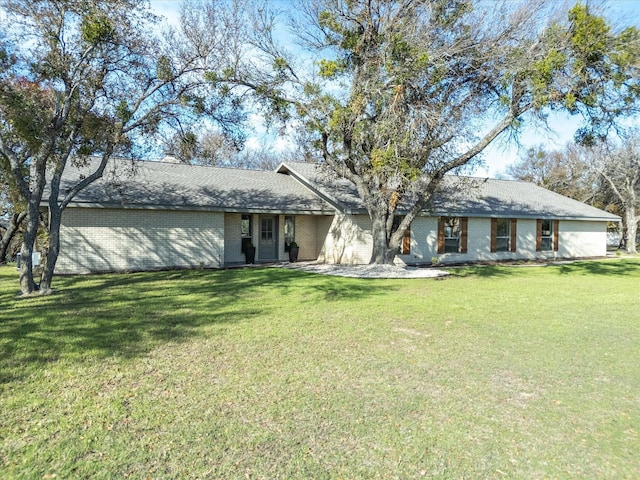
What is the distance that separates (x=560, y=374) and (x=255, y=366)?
357cm

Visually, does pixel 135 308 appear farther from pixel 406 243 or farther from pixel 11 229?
pixel 11 229

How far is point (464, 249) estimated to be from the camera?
22422 millimetres

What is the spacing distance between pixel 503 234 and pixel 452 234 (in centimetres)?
356

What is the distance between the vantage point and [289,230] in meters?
20.7

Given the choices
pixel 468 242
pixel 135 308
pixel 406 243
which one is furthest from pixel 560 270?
pixel 135 308

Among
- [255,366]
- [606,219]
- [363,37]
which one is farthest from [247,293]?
[606,219]

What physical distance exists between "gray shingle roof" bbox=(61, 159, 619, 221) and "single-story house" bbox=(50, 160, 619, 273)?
0.17 feet

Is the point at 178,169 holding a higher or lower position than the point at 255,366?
higher

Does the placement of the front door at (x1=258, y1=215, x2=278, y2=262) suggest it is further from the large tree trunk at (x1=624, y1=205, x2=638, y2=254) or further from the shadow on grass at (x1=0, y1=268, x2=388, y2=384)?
the large tree trunk at (x1=624, y1=205, x2=638, y2=254)

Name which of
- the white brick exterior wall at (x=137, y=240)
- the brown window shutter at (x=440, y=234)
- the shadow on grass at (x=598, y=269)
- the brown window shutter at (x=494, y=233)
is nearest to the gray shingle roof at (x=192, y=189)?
the white brick exterior wall at (x=137, y=240)

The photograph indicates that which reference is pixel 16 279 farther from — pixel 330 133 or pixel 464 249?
pixel 464 249

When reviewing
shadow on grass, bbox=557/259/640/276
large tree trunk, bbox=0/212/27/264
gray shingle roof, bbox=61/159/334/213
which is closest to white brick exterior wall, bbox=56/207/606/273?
gray shingle roof, bbox=61/159/334/213

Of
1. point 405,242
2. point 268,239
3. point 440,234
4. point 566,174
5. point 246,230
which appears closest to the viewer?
point 246,230

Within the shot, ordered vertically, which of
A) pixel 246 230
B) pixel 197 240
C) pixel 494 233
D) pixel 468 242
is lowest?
pixel 468 242
